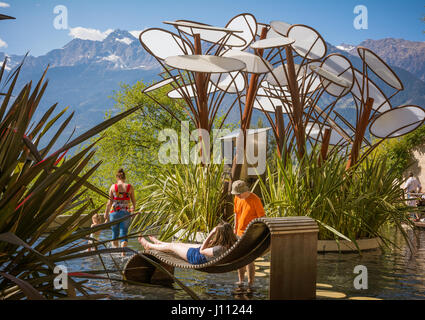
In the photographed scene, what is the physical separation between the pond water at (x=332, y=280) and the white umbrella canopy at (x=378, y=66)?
318 centimetres

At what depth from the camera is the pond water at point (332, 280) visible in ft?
13.8

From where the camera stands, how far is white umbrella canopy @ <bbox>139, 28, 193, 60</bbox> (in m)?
8.14

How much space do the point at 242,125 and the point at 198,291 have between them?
4.08 metres

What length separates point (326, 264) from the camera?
5.71 metres

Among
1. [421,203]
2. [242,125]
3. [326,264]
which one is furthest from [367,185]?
[421,203]

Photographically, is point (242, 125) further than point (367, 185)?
Yes

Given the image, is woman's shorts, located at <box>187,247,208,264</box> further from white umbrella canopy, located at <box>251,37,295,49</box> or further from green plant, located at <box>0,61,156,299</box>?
white umbrella canopy, located at <box>251,37,295,49</box>

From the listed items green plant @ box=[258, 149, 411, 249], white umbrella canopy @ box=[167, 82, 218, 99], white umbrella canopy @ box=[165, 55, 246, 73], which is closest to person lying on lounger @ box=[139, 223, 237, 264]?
green plant @ box=[258, 149, 411, 249]

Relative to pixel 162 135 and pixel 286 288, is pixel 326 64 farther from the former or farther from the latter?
pixel 162 135

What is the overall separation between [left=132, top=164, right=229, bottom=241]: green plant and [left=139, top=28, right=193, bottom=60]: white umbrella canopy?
7.37 ft

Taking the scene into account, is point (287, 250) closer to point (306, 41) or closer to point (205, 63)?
point (205, 63)

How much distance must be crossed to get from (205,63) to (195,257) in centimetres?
352

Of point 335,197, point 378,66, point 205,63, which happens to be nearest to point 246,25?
point 205,63

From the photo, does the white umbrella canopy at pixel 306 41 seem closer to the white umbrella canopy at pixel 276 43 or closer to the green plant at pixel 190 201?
the white umbrella canopy at pixel 276 43
